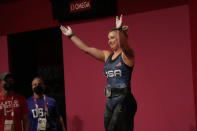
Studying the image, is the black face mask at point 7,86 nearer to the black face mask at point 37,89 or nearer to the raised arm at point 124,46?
the black face mask at point 37,89

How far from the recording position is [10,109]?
4.13 meters

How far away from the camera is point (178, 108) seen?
168 inches

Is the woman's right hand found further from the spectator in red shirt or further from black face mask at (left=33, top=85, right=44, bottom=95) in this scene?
black face mask at (left=33, top=85, right=44, bottom=95)

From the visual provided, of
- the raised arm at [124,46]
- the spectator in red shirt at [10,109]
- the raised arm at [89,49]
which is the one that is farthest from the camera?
the spectator in red shirt at [10,109]

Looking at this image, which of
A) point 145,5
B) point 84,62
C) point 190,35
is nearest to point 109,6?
point 145,5

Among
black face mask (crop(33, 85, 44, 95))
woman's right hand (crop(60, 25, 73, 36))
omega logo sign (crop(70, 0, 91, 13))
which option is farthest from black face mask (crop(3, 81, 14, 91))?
omega logo sign (crop(70, 0, 91, 13))

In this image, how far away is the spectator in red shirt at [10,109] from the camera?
4.09m

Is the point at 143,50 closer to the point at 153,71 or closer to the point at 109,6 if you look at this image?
Answer: the point at 153,71

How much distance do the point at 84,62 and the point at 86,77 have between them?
0.24 meters

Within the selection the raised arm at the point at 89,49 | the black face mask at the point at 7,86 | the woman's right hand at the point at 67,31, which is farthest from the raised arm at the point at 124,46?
the black face mask at the point at 7,86

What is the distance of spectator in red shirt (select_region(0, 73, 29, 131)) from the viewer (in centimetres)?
409

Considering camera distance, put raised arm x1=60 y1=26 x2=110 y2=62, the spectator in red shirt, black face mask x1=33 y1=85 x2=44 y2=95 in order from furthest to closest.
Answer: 1. black face mask x1=33 y1=85 x2=44 y2=95
2. the spectator in red shirt
3. raised arm x1=60 y1=26 x2=110 y2=62

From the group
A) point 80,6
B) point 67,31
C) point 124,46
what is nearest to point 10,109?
point 67,31

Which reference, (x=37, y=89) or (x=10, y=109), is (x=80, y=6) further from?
(x=10, y=109)
